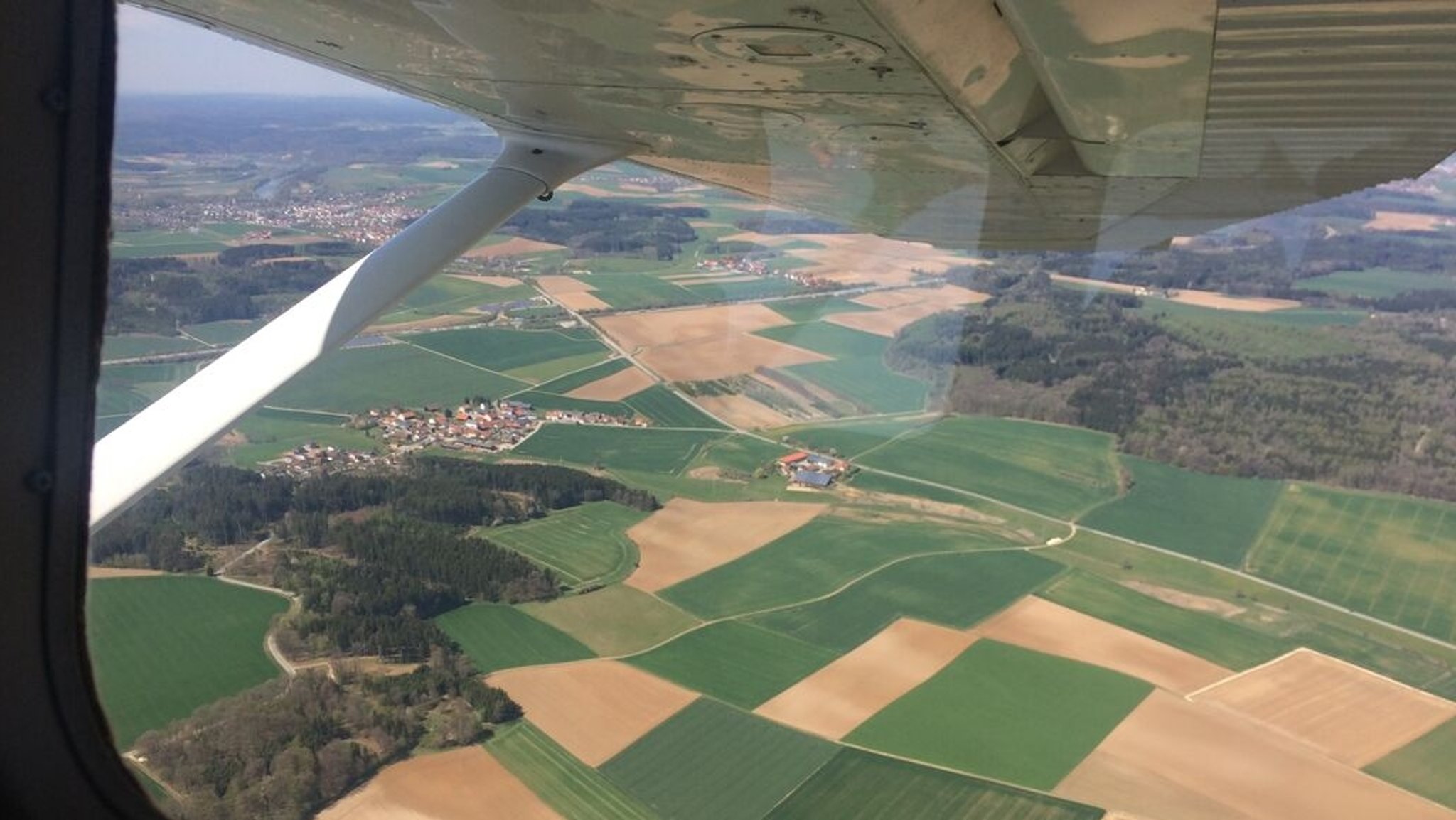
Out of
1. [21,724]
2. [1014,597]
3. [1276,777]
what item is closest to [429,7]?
[21,724]

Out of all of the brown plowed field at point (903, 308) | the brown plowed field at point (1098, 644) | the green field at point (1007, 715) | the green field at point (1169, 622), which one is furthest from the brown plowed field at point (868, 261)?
the green field at point (1007, 715)

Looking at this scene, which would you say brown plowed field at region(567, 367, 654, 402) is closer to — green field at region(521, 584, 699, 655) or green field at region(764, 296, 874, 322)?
green field at region(764, 296, 874, 322)

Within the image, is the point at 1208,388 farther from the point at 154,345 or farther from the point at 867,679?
the point at 154,345

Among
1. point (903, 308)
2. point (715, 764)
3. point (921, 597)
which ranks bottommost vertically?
point (715, 764)

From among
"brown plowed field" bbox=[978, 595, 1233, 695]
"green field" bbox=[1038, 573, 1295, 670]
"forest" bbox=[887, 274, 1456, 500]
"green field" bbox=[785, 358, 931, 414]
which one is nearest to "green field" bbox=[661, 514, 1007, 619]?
"green field" bbox=[1038, 573, 1295, 670]

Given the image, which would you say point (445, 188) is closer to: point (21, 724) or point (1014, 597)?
point (1014, 597)

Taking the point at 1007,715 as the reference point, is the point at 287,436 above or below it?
above

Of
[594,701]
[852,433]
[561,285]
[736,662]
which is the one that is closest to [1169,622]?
[736,662]
